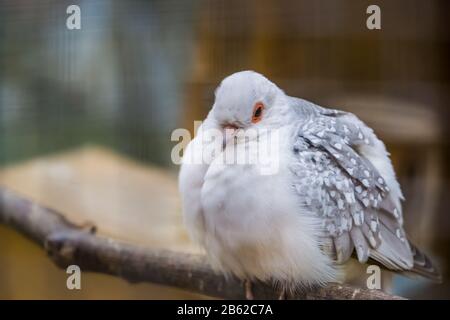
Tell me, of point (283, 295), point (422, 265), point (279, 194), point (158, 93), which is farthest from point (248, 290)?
point (158, 93)

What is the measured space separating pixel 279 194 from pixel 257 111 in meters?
0.15

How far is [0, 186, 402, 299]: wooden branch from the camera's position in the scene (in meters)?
1.13

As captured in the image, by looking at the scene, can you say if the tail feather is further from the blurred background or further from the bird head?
the bird head

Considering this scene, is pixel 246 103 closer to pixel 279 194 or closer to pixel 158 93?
pixel 279 194

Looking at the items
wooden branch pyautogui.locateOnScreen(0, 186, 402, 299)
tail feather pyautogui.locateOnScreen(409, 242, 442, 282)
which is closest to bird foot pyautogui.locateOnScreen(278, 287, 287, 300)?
wooden branch pyautogui.locateOnScreen(0, 186, 402, 299)

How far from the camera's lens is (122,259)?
3.98 feet

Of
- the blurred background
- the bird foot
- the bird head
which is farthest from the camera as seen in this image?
the blurred background

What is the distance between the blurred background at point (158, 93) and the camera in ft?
4.01

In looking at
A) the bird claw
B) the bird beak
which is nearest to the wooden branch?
the bird claw

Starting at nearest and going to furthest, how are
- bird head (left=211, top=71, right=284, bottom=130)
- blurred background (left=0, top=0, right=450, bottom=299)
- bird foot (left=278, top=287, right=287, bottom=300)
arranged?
bird head (left=211, top=71, right=284, bottom=130) → bird foot (left=278, top=287, right=287, bottom=300) → blurred background (left=0, top=0, right=450, bottom=299)

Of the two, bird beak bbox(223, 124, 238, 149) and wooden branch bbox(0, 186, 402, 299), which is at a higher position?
bird beak bbox(223, 124, 238, 149)
